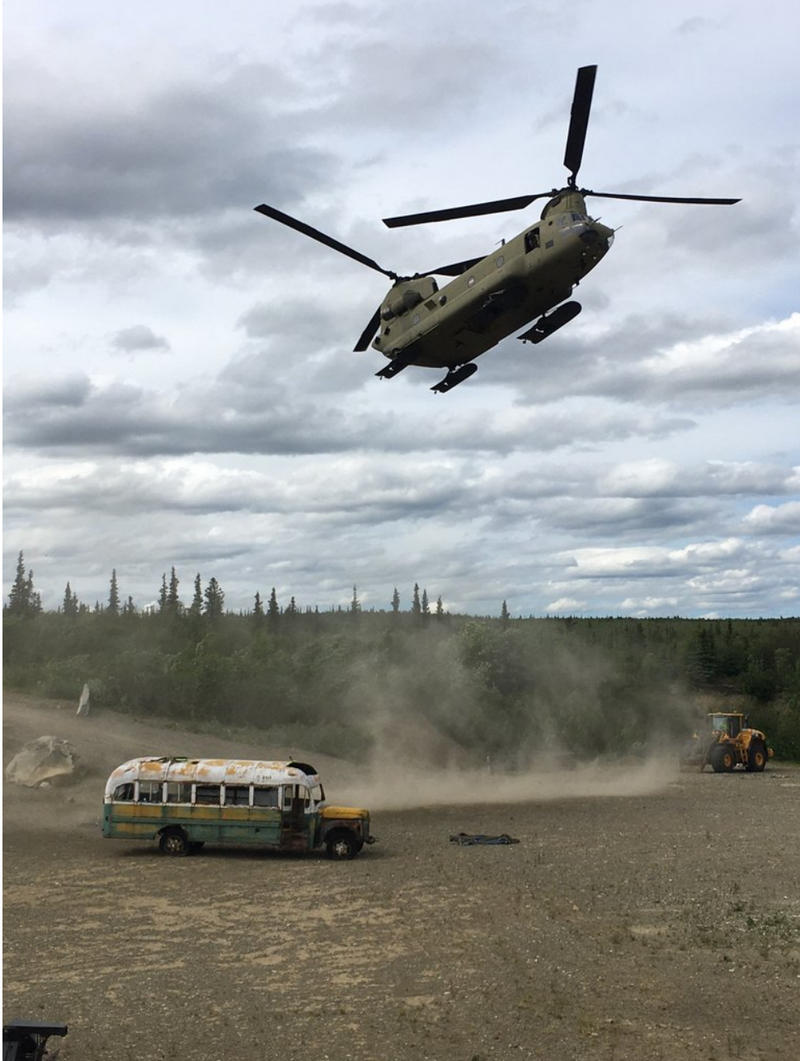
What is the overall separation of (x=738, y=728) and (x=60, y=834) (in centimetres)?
3155

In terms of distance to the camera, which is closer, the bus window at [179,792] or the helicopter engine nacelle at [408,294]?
the helicopter engine nacelle at [408,294]

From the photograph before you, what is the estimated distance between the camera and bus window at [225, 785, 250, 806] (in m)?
25.6

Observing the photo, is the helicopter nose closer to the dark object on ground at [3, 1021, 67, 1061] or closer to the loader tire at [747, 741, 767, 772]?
the dark object on ground at [3, 1021, 67, 1061]

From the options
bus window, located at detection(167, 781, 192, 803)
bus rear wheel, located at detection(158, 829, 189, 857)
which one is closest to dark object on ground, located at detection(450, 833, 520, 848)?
bus rear wheel, located at detection(158, 829, 189, 857)

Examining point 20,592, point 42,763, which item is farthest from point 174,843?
point 20,592

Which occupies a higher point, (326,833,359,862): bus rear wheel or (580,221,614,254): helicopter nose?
(580,221,614,254): helicopter nose

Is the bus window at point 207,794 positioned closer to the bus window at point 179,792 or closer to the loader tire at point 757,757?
the bus window at point 179,792

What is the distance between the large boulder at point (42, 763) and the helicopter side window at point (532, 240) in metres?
26.1

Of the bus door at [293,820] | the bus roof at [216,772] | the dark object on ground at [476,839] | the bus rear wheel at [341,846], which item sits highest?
the bus roof at [216,772]

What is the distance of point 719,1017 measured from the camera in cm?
1424

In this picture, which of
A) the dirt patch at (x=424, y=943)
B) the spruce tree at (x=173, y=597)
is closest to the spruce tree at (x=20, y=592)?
the spruce tree at (x=173, y=597)

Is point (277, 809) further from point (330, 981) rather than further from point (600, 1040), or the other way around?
point (600, 1040)

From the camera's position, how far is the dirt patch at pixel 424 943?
1365cm

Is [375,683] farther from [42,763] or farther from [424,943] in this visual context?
[424,943]
